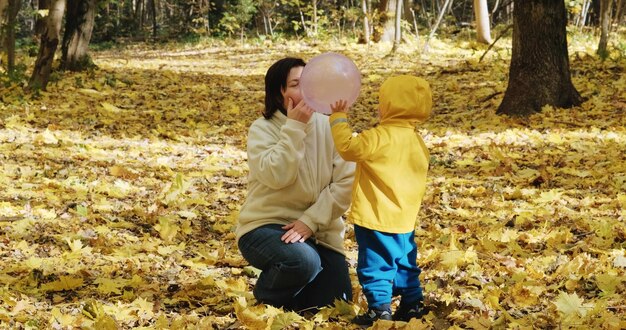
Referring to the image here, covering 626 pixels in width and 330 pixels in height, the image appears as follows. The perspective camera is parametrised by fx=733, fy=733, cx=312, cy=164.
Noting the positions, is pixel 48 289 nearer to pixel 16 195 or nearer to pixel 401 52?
pixel 16 195

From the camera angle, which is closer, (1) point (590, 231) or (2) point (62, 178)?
(1) point (590, 231)

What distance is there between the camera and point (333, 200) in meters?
3.38

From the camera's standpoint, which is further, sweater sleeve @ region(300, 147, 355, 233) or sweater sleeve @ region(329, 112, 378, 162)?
sweater sleeve @ region(300, 147, 355, 233)

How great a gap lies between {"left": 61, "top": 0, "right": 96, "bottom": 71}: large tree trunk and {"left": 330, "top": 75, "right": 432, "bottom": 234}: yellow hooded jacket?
1118 cm

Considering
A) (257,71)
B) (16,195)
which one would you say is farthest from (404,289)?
(257,71)

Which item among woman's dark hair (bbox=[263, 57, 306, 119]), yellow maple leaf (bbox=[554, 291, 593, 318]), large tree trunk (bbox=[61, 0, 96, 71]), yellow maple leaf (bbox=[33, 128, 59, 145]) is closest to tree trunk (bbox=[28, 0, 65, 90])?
large tree trunk (bbox=[61, 0, 96, 71])

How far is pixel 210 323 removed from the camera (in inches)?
132

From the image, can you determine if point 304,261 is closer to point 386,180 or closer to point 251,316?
point 251,316

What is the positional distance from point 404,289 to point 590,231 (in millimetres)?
2050

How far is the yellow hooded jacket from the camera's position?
2.99 m

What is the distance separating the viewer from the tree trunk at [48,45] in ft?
35.1

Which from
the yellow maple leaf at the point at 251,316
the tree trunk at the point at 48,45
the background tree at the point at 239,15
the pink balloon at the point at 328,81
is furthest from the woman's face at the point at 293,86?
the background tree at the point at 239,15

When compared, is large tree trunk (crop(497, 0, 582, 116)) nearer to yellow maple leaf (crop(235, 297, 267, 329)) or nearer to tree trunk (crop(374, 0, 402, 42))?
yellow maple leaf (crop(235, 297, 267, 329))

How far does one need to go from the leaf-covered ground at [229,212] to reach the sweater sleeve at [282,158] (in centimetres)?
60
